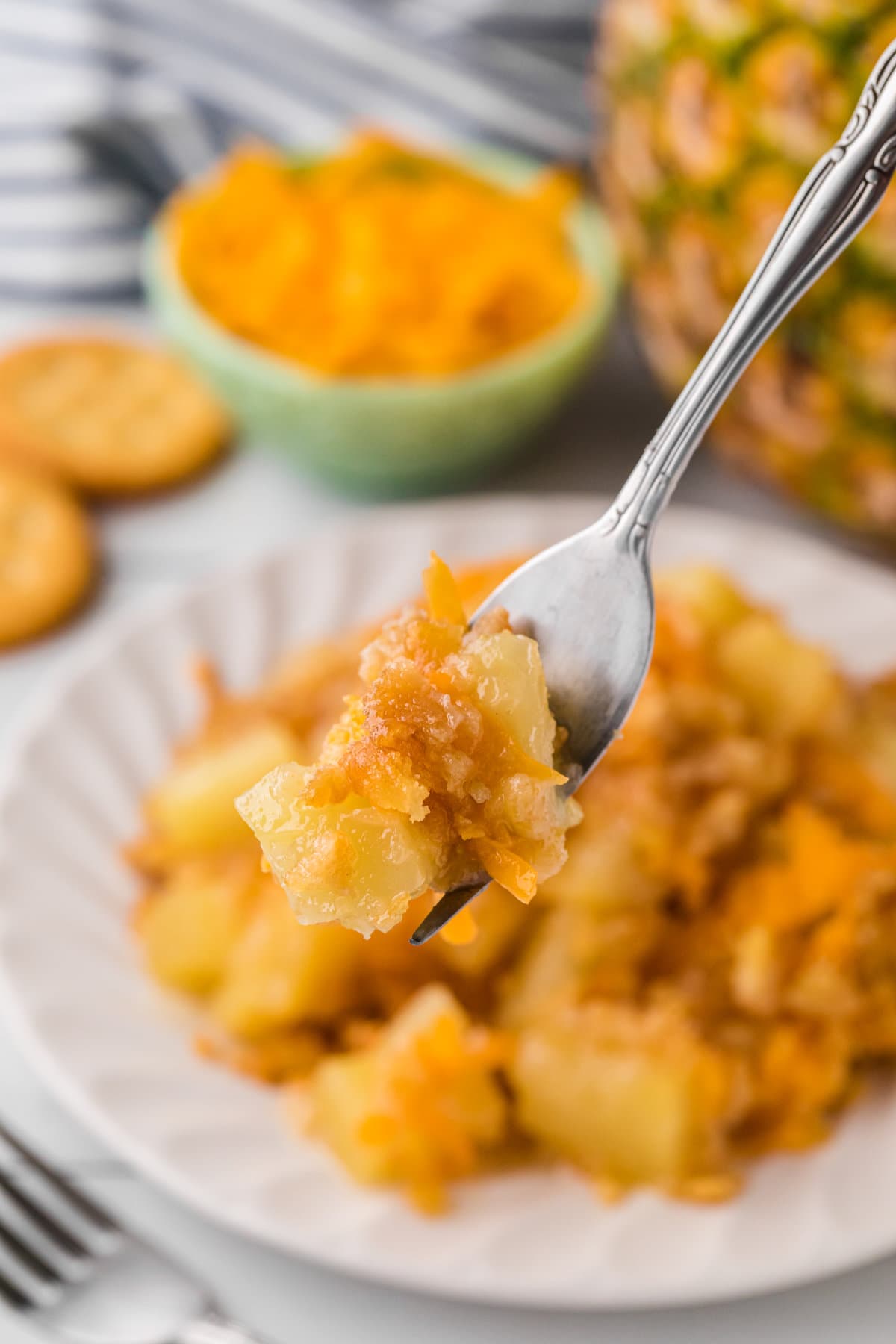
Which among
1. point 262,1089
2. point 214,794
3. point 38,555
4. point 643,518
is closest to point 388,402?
point 38,555

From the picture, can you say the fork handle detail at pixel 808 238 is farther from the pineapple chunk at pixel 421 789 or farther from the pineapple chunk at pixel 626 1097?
the pineapple chunk at pixel 626 1097

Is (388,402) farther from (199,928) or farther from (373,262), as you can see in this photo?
(199,928)

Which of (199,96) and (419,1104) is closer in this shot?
(419,1104)

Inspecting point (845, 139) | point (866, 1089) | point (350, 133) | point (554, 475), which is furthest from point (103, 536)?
point (845, 139)

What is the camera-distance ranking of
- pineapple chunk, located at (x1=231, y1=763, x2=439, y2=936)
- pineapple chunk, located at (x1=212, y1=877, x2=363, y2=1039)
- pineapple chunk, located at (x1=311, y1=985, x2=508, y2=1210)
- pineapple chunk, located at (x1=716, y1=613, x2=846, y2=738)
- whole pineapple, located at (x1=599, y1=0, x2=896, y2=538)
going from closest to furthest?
pineapple chunk, located at (x1=231, y1=763, x2=439, y2=936) < pineapple chunk, located at (x1=311, y1=985, x2=508, y2=1210) < pineapple chunk, located at (x1=212, y1=877, x2=363, y2=1039) < pineapple chunk, located at (x1=716, y1=613, x2=846, y2=738) < whole pineapple, located at (x1=599, y1=0, x2=896, y2=538)

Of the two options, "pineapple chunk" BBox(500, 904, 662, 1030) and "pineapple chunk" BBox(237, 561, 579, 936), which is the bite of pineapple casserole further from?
"pineapple chunk" BBox(237, 561, 579, 936)

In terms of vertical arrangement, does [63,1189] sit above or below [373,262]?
below

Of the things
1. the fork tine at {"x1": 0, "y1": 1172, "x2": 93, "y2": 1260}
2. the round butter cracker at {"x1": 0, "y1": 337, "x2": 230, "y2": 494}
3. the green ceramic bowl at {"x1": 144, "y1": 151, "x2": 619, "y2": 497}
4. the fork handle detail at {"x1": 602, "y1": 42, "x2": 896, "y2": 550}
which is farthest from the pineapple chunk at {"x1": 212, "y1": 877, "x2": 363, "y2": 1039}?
the round butter cracker at {"x1": 0, "y1": 337, "x2": 230, "y2": 494}
